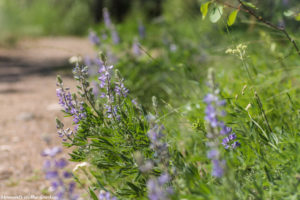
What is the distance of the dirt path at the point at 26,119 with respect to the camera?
237cm

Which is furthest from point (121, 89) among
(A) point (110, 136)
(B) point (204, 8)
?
(B) point (204, 8)

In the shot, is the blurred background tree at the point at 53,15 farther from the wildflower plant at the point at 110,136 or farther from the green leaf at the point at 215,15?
the wildflower plant at the point at 110,136

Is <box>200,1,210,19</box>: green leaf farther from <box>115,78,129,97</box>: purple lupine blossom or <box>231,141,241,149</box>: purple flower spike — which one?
<box>231,141,241,149</box>: purple flower spike

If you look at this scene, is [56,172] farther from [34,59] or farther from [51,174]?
[34,59]

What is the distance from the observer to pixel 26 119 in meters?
3.87

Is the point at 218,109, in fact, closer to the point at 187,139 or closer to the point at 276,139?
the point at 276,139

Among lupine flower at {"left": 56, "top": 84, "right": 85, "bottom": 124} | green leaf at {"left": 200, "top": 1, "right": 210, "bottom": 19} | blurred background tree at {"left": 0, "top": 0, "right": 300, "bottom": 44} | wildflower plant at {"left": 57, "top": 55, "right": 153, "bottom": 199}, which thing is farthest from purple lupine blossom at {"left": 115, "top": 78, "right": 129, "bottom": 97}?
blurred background tree at {"left": 0, "top": 0, "right": 300, "bottom": 44}

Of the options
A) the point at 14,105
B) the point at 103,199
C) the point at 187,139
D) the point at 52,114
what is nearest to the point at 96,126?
the point at 103,199

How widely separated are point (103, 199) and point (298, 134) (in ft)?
2.94

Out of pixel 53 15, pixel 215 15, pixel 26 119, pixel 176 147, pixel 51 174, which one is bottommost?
pixel 51 174

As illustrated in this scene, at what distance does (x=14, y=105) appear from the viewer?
4543 millimetres

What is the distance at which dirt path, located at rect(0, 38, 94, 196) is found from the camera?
2367mm

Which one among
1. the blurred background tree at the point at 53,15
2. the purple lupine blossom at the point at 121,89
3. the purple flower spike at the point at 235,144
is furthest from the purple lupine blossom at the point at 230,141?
the blurred background tree at the point at 53,15

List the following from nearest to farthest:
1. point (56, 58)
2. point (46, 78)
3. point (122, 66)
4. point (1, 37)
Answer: point (122, 66) → point (46, 78) → point (56, 58) → point (1, 37)
